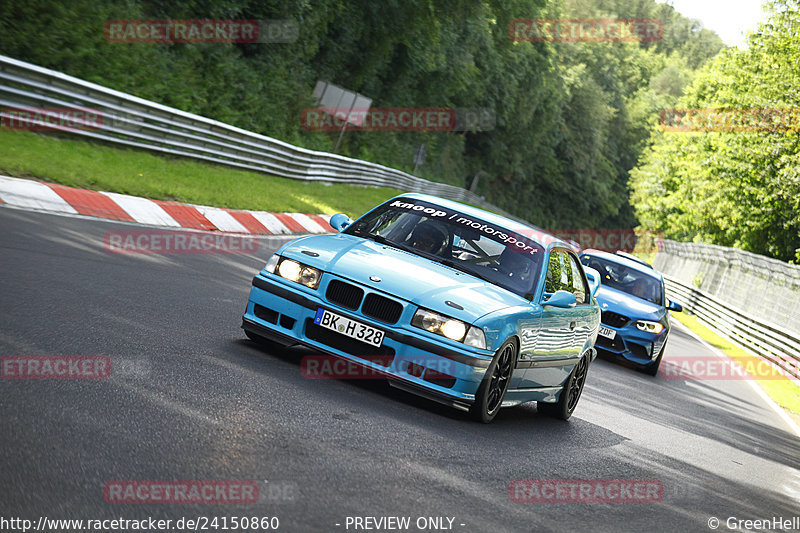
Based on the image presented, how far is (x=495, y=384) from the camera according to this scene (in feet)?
23.6

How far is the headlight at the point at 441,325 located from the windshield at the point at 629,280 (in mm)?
9449

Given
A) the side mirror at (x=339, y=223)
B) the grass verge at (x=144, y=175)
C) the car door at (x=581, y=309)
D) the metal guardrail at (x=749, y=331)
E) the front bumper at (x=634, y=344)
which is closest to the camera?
the side mirror at (x=339, y=223)

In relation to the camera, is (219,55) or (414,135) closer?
(219,55)

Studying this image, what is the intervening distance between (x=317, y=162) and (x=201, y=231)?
17010mm

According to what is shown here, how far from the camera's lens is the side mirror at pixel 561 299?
771 centimetres

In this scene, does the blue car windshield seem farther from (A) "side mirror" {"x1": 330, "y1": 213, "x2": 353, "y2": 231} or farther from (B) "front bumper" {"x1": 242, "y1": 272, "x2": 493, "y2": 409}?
(B) "front bumper" {"x1": 242, "y1": 272, "x2": 493, "y2": 409}

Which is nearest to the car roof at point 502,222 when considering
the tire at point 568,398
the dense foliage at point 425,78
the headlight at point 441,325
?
the tire at point 568,398

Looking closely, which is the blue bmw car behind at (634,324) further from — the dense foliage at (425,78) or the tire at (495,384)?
the dense foliage at (425,78)

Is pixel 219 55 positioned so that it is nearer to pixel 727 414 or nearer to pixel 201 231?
pixel 201 231

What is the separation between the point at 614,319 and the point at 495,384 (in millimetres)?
7841

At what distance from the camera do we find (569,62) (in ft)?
300

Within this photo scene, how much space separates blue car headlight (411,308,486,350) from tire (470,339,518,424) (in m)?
0.24

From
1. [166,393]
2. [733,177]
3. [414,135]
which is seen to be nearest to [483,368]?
[166,393]

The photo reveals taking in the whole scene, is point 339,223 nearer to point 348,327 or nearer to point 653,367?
point 348,327
